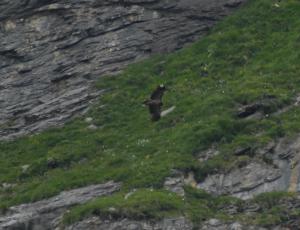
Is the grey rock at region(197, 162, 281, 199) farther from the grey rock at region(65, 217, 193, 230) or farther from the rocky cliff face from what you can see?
the rocky cliff face

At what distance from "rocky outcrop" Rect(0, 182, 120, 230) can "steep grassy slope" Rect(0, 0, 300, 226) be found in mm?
694

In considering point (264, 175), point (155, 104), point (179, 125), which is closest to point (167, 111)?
point (155, 104)

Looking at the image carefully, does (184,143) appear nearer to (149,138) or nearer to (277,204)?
(149,138)

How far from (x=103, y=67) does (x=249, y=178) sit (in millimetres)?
16125

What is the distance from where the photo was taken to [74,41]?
160 feet

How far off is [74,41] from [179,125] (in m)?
A: 11.6

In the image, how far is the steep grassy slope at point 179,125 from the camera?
1339 inches

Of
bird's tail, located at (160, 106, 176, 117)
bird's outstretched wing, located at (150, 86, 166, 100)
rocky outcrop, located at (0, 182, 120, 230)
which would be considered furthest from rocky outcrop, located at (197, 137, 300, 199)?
bird's tail, located at (160, 106, 176, 117)

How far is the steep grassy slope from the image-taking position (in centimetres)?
3400

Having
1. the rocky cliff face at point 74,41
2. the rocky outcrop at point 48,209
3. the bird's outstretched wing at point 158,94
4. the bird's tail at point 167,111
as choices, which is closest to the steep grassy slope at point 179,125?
the bird's tail at point 167,111

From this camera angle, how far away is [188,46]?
47.5 meters

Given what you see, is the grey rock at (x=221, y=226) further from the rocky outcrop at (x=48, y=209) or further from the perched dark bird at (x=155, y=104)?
the perched dark bird at (x=155, y=104)

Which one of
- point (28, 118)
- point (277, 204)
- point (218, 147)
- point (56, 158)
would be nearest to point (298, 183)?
point (277, 204)

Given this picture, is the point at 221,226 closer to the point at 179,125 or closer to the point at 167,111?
the point at 179,125
